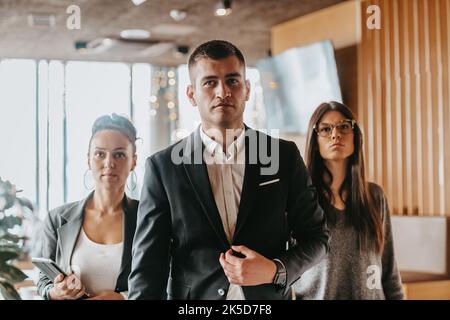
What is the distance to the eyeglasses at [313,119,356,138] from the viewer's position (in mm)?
1978

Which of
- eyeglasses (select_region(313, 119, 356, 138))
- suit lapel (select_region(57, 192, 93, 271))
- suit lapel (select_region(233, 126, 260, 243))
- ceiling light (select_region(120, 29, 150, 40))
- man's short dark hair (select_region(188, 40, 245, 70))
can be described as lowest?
suit lapel (select_region(57, 192, 93, 271))

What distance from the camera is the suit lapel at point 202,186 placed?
1812 millimetres

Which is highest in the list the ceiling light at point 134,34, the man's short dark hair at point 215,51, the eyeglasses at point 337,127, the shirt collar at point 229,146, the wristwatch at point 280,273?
the ceiling light at point 134,34

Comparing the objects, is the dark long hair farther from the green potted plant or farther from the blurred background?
the green potted plant

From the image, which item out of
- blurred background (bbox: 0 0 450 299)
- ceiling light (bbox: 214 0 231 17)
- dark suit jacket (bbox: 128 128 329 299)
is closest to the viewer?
dark suit jacket (bbox: 128 128 329 299)

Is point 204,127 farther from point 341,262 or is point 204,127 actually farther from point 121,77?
point 341,262

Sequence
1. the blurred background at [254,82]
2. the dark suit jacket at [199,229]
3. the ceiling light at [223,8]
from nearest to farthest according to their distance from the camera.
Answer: the dark suit jacket at [199,229]
the blurred background at [254,82]
the ceiling light at [223,8]

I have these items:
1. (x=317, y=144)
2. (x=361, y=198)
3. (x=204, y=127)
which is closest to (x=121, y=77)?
(x=204, y=127)

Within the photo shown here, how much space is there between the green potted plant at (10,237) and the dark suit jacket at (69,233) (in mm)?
92

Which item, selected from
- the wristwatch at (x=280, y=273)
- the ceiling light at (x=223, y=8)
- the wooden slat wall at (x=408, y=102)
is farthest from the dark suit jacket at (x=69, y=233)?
the wooden slat wall at (x=408, y=102)

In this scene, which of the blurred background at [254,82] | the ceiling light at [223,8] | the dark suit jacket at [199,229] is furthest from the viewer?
the ceiling light at [223,8]

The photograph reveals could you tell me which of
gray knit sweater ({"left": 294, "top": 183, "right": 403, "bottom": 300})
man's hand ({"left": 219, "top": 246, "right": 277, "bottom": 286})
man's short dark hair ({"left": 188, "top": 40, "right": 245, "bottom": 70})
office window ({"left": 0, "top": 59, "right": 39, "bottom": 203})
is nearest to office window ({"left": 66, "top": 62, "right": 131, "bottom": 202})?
office window ({"left": 0, "top": 59, "right": 39, "bottom": 203})

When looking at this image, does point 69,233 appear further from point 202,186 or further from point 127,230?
point 202,186

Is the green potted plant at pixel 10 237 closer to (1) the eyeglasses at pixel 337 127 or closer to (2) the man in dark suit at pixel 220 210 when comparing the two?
(2) the man in dark suit at pixel 220 210
